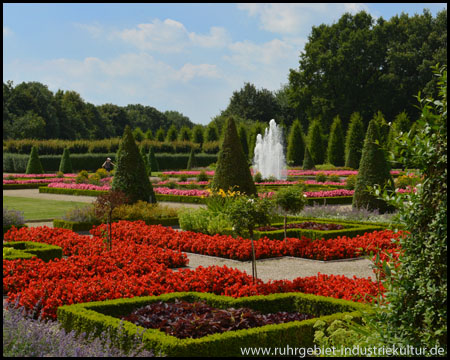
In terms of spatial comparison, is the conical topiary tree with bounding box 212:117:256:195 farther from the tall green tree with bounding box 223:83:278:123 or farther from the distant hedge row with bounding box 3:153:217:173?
the tall green tree with bounding box 223:83:278:123

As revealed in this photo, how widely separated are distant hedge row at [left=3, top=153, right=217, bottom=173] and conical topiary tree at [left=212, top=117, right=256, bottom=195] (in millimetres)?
27416

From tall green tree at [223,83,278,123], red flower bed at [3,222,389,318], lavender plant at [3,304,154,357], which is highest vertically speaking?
tall green tree at [223,83,278,123]

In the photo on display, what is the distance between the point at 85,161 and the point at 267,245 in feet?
110

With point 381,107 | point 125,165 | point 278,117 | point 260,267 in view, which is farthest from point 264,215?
point 278,117

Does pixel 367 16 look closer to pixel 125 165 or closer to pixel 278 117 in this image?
pixel 278 117

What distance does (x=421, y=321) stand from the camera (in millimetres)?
3412

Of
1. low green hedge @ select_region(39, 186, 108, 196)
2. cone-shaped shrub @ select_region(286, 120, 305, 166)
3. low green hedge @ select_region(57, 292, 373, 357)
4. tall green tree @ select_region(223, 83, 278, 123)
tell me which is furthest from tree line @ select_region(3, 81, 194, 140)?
low green hedge @ select_region(57, 292, 373, 357)

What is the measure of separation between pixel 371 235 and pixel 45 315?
645 cm

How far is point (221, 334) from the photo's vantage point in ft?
16.5

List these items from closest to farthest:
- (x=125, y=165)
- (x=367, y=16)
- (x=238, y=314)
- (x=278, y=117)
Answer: (x=238, y=314), (x=125, y=165), (x=367, y=16), (x=278, y=117)

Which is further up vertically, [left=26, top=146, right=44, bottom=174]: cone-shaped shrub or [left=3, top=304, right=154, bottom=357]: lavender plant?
[left=26, top=146, right=44, bottom=174]: cone-shaped shrub

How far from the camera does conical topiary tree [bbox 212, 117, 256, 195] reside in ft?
49.2

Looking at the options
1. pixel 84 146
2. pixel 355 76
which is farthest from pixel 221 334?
pixel 355 76

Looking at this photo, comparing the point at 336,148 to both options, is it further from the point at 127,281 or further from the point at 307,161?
the point at 127,281
